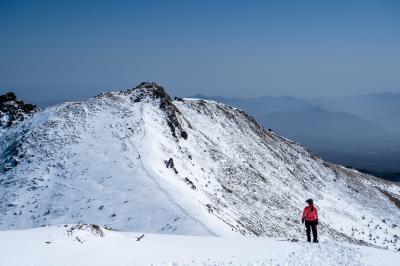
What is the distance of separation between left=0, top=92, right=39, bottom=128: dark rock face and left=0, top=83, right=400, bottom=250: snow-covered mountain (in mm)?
1858

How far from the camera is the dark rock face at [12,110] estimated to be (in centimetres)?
4434

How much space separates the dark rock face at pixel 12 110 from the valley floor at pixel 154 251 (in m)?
30.4

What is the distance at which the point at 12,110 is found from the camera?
45.5 m

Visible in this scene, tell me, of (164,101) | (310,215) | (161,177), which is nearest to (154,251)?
(310,215)

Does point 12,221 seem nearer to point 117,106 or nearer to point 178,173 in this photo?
point 178,173

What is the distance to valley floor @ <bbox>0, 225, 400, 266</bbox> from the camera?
13838 mm

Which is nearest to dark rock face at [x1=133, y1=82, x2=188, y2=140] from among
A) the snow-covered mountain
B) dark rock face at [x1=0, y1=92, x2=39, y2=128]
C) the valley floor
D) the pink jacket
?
the snow-covered mountain

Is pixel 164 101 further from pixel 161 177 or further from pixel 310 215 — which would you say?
pixel 310 215

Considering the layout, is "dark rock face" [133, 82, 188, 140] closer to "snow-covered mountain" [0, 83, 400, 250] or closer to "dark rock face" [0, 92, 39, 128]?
"snow-covered mountain" [0, 83, 400, 250]

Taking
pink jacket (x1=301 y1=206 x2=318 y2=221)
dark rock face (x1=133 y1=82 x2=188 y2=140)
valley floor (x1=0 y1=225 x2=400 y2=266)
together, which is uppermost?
dark rock face (x1=133 y1=82 x2=188 y2=140)

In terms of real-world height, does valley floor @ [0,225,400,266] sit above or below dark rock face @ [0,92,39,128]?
below

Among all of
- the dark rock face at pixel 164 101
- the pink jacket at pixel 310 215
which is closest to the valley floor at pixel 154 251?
the pink jacket at pixel 310 215

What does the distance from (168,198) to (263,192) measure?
16.9 metres

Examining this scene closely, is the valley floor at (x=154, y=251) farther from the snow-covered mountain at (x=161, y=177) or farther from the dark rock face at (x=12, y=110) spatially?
the dark rock face at (x=12, y=110)
